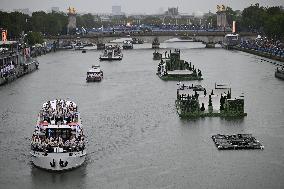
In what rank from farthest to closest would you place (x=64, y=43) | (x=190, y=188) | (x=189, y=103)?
(x=64, y=43), (x=189, y=103), (x=190, y=188)

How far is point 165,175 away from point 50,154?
590 centimetres

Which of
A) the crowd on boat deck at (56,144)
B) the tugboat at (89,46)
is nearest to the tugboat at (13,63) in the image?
the crowd on boat deck at (56,144)

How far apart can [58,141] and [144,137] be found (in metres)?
8.18

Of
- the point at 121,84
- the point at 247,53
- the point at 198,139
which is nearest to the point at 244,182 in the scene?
the point at 198,139

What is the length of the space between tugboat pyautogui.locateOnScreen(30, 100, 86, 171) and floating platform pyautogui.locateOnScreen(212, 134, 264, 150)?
8.50 metres

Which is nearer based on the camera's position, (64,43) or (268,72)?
(268,72)

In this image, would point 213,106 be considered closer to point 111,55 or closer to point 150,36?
point 111,55

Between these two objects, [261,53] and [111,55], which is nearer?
[111,55]

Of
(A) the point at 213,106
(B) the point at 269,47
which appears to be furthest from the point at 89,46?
(A) the point at 213,106

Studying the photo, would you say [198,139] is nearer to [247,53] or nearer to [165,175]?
[165,175]

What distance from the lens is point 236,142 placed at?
36.0 m

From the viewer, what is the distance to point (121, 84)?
215 feet

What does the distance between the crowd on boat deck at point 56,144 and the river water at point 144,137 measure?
1158mm

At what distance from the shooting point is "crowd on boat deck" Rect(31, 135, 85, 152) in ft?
102
